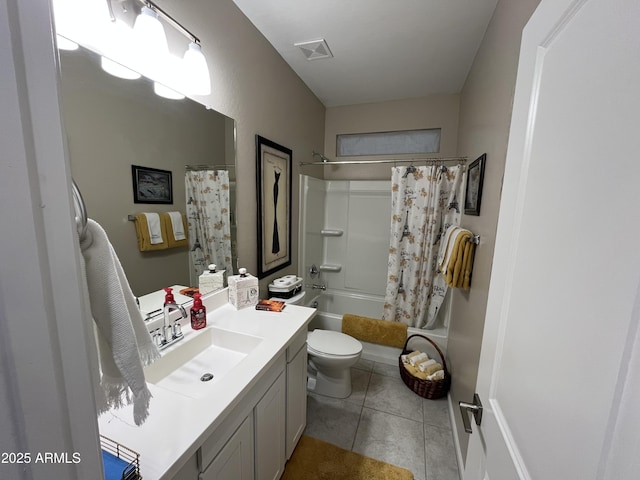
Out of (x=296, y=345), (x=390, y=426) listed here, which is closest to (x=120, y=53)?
(x=296, y=345)

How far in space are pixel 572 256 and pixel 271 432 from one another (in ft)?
4.42

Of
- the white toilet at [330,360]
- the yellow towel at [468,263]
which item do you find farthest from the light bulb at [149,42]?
the yellow towel at [468,263]

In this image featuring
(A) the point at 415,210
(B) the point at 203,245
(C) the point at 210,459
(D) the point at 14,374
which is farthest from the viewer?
(A) the point at 415,210

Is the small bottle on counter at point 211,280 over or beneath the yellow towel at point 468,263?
beneath

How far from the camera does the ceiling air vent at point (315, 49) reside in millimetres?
1801

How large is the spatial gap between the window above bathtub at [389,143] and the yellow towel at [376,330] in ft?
5.97

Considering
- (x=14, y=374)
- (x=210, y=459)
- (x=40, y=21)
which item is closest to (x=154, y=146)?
(x=40, y=21)

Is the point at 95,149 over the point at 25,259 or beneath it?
over

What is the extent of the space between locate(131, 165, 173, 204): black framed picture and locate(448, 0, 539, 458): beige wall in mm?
1537

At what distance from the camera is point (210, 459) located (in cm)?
81

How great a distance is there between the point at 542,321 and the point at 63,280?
804 millimetres

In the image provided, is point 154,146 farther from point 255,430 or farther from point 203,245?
point 255,430

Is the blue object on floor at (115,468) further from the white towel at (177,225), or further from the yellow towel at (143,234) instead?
the white towel at (177,225)

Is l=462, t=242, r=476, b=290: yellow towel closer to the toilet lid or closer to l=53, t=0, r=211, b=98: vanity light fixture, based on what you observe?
the toilet lid
